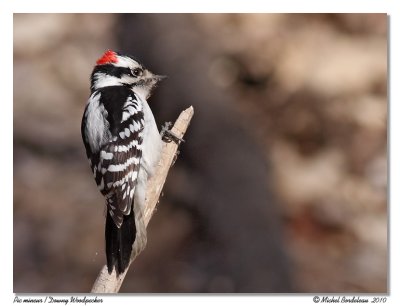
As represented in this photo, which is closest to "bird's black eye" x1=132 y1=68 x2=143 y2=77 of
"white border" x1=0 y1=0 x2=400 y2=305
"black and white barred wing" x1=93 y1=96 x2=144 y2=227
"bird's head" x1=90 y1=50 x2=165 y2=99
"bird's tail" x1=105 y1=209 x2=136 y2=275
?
"bird's head" x1=90 y1=50 x2=165 y2=99

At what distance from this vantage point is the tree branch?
3.05 meters

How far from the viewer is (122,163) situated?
3031mm

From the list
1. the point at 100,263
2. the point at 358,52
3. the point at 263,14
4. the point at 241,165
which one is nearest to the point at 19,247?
the point at 100,263

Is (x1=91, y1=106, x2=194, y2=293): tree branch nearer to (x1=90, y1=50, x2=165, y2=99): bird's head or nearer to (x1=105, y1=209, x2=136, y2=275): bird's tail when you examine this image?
(x1=105, y1=209, x2=136, y2=275): bird's tail

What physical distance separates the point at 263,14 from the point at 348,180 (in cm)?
95

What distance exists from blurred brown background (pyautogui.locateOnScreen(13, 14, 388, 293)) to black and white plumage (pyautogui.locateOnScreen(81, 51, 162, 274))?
41 centimetres

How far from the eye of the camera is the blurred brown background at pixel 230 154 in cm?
354

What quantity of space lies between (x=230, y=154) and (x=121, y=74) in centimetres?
98
